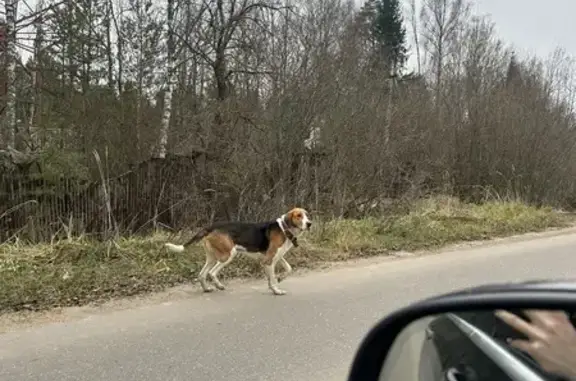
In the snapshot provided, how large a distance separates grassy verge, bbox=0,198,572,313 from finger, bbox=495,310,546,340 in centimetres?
551

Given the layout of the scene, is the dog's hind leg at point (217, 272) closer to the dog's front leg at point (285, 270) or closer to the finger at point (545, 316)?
the dog's front leg at point (285, 270)

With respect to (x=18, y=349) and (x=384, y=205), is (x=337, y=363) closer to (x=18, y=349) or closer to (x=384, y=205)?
(x=18, y=349)

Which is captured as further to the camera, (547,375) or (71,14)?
(71,14)

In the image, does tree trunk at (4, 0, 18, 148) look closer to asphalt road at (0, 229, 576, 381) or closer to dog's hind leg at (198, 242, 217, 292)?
dog's hind leg at (198, 242, 217, 292)

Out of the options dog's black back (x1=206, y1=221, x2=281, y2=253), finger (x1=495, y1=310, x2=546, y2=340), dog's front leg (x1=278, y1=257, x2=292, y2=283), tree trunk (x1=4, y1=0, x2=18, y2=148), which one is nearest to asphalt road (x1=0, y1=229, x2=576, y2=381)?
dog's front leg (x1=278, y1=257, x2=292, y2=283)

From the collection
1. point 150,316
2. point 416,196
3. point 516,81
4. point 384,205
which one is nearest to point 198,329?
point 150,316

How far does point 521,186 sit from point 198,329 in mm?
14575

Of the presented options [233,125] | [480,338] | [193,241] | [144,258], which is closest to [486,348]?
[480,338]

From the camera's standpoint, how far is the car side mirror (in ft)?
4.35

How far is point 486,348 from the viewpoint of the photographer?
1.49 meters

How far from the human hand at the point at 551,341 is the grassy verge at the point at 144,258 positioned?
557 cm

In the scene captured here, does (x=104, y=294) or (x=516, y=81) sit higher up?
(x=516, y=81)

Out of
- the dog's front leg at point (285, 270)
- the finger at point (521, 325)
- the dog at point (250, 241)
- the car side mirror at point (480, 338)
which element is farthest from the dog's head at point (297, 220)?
the finger at point (521, 325)

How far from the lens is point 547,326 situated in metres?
1.34
